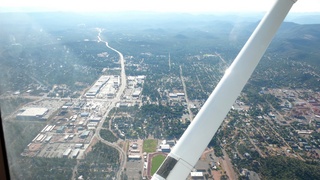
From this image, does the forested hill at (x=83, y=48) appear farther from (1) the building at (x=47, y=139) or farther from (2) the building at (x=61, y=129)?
(2) the building at (x=61, y=129)

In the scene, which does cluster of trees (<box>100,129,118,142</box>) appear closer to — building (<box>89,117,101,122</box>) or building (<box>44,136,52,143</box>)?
building (<box>89,117,101,122</box>)

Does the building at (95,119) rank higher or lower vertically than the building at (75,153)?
lower

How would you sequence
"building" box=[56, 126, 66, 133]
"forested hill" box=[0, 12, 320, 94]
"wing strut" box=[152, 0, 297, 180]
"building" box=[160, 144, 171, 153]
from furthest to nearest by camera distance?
"forested hill" box=[0, 12, 320, 94], "building" box=[56, 126, 66, 133], "building" box=[160, 144, 171, 153], "wing strut" box=[152, 0, 297, 180]

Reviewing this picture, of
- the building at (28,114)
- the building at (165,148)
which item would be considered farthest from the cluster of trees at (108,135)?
the building at (28,114)

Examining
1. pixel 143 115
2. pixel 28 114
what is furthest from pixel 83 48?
pixel 28 114

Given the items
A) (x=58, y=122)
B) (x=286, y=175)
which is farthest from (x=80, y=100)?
(x=286, y=175)

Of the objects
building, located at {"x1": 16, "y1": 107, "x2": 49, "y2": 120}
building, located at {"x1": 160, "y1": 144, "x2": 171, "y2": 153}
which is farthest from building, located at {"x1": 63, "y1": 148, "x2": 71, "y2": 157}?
building, located at {"x1": 160, "y1": 144, "x2": 171, "y2": 153}
